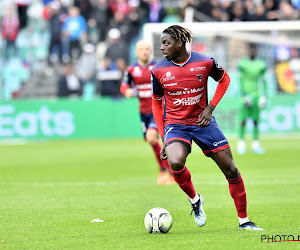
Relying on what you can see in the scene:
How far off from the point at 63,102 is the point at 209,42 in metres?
6.11

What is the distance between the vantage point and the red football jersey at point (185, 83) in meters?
7.46

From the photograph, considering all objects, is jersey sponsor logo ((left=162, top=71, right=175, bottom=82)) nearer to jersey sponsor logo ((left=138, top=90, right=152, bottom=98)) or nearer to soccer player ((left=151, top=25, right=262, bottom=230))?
soccer player ((left=151, top=25, right=262, bottom=230))

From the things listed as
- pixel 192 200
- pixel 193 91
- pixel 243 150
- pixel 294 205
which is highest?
pixel 193 91

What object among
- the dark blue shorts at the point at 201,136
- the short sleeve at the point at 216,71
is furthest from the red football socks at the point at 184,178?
the short sleeve at the point at 216,71

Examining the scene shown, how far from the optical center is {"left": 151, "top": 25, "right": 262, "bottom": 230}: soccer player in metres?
7.26

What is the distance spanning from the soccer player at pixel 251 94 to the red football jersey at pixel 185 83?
10.6m

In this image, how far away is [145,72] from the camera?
12352mm

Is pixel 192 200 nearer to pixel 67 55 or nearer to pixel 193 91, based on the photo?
pixel 193 91

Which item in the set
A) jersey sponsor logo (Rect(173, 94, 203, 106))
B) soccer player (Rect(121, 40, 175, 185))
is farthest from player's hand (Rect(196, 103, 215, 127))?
soccer player (Rect(121, 40, 175, 185))

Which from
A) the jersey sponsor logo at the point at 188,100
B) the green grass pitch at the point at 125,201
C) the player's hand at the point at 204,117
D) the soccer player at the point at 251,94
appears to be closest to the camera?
the green grass pitch at the point at 125,201

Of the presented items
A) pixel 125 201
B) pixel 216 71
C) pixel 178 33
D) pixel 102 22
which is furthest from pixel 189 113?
pixel 102 22

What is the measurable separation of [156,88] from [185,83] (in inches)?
14.1

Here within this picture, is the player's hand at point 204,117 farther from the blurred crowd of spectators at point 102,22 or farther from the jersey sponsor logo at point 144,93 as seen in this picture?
the blurred crowd of spectators at point 102,22

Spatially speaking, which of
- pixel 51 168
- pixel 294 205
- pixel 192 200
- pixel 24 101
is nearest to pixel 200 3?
pixel 24 101
